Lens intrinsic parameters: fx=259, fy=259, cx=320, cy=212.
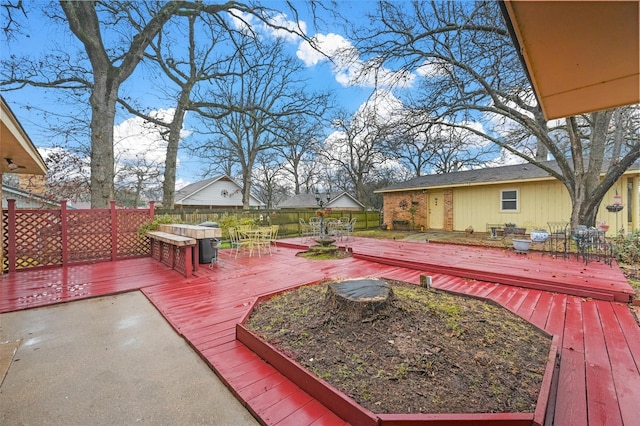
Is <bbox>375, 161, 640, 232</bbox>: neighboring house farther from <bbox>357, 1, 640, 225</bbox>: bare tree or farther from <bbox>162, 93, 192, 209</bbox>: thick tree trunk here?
<bbox>162, 93, 192, 209</bbox>: thick tree trunk

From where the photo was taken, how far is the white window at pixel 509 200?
431 inches

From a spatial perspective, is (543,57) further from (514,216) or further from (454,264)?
(514,216)

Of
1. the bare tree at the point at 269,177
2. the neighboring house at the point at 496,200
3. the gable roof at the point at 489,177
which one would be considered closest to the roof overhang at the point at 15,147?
the neighboring house at the point at 496,200

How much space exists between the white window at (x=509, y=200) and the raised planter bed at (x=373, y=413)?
Result: 10.8 metres

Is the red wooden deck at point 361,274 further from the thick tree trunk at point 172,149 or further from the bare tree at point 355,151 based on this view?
the bare tree at point 355,151

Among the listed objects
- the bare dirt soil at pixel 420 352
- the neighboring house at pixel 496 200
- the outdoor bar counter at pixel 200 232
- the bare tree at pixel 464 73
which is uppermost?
the bare tree at pixel 464 73

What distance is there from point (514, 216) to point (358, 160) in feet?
43.9

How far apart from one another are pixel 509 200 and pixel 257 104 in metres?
16.0

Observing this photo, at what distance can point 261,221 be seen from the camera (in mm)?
11781

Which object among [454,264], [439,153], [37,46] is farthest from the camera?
[439,153]

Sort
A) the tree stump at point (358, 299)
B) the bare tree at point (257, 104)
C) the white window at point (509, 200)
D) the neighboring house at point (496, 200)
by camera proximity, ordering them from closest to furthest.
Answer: the tree stump at point (358, 299)
the neighboring house at point (496, 200)
the white window at point (509, 200)
the bare tree at point (257, 104)

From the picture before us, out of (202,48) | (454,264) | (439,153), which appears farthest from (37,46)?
(439,153)

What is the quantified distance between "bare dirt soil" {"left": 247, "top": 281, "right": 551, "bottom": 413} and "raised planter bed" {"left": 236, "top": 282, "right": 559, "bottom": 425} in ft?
0.18

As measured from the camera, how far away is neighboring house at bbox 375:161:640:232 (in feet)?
29.6
